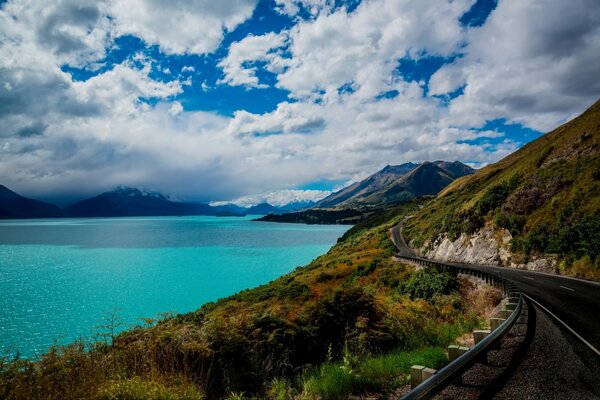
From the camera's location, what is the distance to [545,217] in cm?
4216

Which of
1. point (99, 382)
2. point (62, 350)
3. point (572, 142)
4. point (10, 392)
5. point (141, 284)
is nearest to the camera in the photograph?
point (10, 392)

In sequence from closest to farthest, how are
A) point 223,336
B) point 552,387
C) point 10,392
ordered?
point 10,392 < point 552,387 < point 223,336

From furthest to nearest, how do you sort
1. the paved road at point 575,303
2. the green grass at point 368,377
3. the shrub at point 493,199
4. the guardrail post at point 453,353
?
the shrub at point 493,199, the paved road at point 575,303, the guardrail post at point 453,353, the green grass at point 368,377

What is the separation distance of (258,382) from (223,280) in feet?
243

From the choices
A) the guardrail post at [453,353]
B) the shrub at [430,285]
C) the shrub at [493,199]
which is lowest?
the shrub at [430,285]

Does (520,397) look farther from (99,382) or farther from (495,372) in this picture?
(99,382)

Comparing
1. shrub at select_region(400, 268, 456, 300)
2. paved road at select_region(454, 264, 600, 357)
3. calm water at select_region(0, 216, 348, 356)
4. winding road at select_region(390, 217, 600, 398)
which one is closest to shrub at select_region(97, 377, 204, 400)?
winding road at select_region(390, 217, 600, 398)

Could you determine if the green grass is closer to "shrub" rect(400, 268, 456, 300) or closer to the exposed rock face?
"shrub" rect(400, 268, 456, 300)

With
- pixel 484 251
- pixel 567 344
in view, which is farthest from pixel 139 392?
pixel 484 251

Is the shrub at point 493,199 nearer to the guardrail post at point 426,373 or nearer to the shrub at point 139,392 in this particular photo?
the guardrail post at point 426,373

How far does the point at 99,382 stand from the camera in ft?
18.2

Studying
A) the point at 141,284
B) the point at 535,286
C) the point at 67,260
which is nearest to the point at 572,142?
the point at 535,286

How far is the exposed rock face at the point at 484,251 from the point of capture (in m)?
40.5

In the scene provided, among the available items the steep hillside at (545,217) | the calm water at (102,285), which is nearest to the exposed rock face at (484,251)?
the steep hillside at (545,217)
